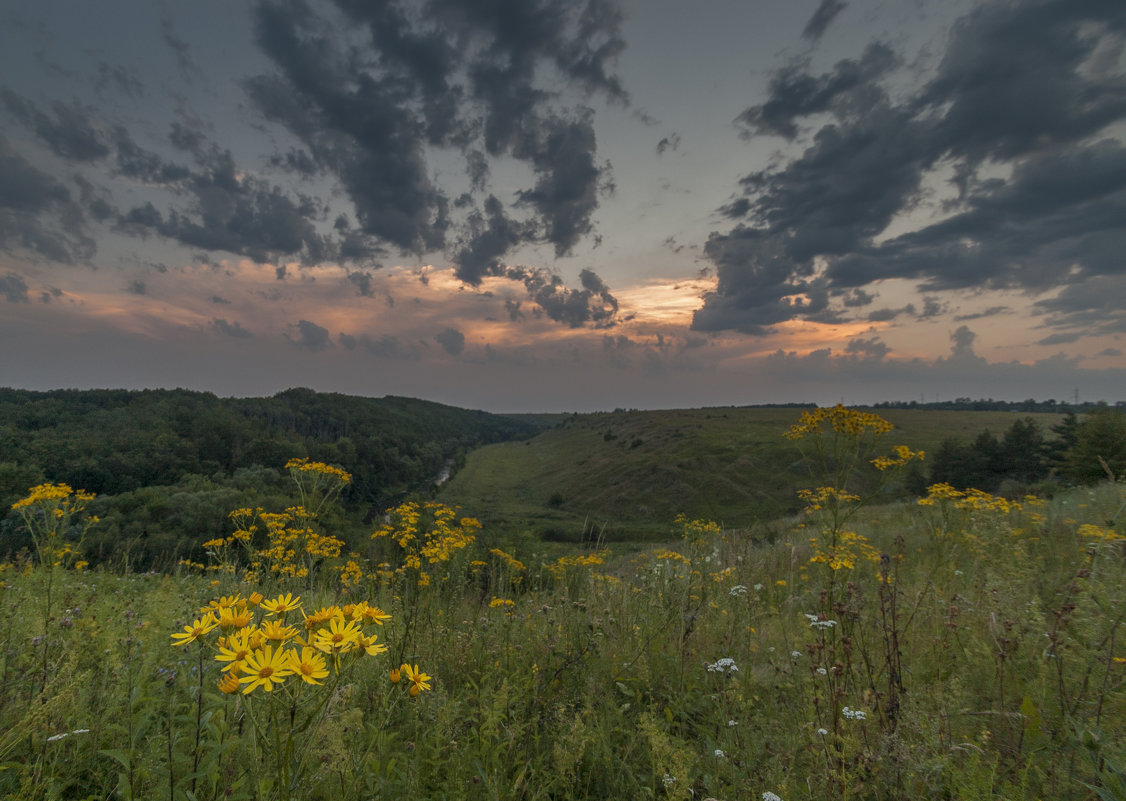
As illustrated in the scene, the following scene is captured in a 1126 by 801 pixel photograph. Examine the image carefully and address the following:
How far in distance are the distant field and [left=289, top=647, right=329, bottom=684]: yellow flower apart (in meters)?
40.2

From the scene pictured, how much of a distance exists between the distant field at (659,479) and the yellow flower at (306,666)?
40.2 meters

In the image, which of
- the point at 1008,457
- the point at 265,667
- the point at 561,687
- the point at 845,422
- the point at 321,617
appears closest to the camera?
the point at 265,667

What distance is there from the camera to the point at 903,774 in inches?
92.4

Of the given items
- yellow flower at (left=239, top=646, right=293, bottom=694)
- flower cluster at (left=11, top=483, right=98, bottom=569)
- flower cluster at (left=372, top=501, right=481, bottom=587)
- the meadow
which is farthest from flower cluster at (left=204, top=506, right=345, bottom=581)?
yellow flower at (left=239, top=646, right=293, bottom=694)

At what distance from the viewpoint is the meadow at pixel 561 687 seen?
1904 mm

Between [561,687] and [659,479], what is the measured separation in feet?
227

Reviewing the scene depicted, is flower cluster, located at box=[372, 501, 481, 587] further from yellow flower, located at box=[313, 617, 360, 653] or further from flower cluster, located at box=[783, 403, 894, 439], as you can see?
flower cluster, located at box=[783, 403, 894, 439]

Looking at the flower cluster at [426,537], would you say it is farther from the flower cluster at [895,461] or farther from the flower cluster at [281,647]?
the flower cluster at [895,461]

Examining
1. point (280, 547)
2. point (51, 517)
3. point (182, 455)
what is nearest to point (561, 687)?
point (280, 547)

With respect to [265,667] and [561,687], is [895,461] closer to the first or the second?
[561,687]

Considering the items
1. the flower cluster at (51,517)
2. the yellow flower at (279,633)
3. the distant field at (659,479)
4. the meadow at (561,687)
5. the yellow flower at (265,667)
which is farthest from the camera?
the distant field at (659,479)

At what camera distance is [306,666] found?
1325 mm

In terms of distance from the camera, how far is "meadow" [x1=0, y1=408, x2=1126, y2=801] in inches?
75.0

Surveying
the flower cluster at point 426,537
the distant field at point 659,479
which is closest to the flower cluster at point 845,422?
the flower cluster at point 426,537
